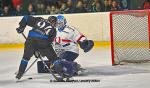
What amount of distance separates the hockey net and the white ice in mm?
205

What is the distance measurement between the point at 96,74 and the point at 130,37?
1447 millimetres

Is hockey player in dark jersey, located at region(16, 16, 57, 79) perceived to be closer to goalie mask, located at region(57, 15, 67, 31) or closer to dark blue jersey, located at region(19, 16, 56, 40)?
dark blue jersey, located at region(19, 16, 56, 40)

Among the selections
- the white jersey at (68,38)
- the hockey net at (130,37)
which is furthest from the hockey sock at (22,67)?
the hockey net at (130,37)

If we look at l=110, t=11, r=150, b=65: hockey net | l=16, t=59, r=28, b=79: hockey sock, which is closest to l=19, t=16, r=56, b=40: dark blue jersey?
l=16, t=59, r=28, b=79: hockey sock

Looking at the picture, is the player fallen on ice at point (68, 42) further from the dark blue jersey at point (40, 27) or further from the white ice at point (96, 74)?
the dark blue jersey at point (40, 27)

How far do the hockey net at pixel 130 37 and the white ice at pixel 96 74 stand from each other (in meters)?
0.21

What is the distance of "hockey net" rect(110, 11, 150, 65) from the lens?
1012 cm

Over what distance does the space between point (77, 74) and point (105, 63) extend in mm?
1318

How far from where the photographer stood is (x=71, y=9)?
41.3 ft

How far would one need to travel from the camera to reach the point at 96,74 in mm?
9227

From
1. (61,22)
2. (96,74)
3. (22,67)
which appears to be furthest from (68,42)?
(22,67)

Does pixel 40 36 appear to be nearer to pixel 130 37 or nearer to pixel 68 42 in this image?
pixel 68 42

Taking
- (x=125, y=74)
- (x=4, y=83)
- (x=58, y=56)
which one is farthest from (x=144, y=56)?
(x=4, y=83)

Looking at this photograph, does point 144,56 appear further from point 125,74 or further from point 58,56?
point 58,56
